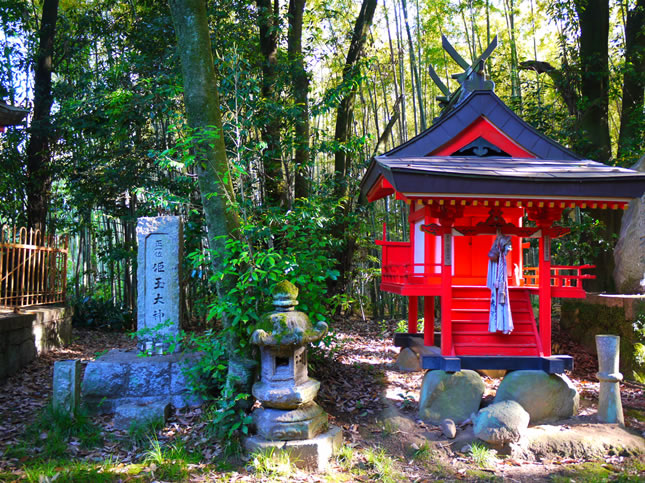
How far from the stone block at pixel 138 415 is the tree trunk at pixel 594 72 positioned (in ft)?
32.9

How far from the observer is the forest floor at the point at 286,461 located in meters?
4.53

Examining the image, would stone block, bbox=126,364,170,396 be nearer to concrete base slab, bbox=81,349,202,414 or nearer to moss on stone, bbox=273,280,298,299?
concrete base slab, bbox=81,349,202,414

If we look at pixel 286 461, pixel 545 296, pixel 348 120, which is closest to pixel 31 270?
pixel 286 461

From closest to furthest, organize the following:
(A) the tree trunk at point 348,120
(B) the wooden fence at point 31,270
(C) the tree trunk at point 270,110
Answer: (B) the wooden fence at point 31,270
(C) the tree trunk at point 270,110
(A) the tree trunk at point 348,120

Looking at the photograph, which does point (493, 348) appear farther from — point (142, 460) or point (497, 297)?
point (142, 460)

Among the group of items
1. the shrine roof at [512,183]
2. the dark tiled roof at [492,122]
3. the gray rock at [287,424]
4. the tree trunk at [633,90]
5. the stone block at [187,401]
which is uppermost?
the tree trunk at [633,90]

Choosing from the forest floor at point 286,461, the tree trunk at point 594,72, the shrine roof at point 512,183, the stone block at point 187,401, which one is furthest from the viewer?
the tree trunk at point 594,72

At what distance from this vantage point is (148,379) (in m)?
6.16

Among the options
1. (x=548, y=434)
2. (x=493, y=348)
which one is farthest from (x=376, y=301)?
(x=548, y=434)

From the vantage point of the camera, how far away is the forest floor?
4.53 meters

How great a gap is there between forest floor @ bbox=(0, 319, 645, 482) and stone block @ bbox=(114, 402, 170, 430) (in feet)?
0.38

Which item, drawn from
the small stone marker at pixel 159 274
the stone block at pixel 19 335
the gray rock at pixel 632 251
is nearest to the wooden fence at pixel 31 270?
the stone block at pixel 19 335

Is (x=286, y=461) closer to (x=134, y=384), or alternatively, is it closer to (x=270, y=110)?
(x=134, y=384)

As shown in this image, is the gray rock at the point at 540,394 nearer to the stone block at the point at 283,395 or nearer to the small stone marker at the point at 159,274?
the stone block at the point at 283,395
